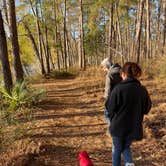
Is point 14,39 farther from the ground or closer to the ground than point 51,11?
closer to the ground

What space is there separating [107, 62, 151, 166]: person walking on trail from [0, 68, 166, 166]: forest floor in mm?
1348

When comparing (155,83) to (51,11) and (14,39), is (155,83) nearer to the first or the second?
(14,39)

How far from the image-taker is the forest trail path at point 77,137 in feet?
18.8

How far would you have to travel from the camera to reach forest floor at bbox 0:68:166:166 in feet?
18.6

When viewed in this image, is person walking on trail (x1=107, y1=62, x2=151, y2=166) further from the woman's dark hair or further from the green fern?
the green fern

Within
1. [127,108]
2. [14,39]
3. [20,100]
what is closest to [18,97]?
[20,100]

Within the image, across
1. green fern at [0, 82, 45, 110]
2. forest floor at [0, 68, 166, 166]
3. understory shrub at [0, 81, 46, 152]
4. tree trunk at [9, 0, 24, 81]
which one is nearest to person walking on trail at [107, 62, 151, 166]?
forest floor at [0, 68, 166, 166]

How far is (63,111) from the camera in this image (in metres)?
9.98

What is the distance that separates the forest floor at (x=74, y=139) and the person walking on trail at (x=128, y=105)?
4.42ft

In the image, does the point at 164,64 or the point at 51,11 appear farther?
the point at 51,11

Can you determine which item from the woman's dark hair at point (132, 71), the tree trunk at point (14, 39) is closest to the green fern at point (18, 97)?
the tree trunk at point (14, 39)

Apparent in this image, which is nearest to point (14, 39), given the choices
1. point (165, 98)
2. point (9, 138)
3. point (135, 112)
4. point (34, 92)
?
point (34, 92)

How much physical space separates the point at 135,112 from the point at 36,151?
8.00 feet

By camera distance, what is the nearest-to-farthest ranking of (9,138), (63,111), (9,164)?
(9,164) → (9,138) → (63,111)
